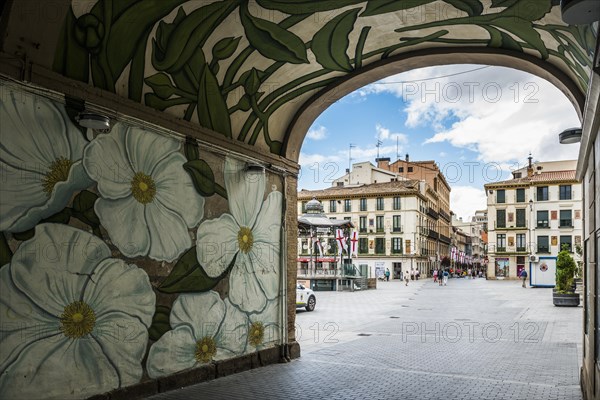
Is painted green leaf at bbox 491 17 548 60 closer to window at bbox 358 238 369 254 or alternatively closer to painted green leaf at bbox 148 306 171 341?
painted green leaf at bbox 148 306 171 341

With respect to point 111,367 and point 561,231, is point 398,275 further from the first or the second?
point 111,367

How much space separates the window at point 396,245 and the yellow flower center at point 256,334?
5676 cm

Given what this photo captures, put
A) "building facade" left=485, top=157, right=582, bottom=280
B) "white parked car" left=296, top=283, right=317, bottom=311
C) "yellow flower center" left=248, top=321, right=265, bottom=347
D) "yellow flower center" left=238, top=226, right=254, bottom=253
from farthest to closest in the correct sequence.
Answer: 1. "building facade" left=485, top=157, right=582, bottom=280
2. "white parked car" left=296, top=283, right=317, bottom=311
3. "yellow flower center" left=248, top=321, right=265, bottom=347
4. "yellow flower center" left=238, top=226, right=254, bottom=253

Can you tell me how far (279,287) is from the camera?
32.2ft

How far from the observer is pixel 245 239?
355 inches

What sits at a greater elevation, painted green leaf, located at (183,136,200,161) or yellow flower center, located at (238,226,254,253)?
painted green leaf, located at (183,136,200,161)

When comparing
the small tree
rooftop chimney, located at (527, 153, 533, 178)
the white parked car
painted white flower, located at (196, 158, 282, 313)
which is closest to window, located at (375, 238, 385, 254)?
rooftop chimney, located at (527, 153, 533, 178)

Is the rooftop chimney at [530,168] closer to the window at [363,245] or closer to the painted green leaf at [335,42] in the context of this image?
the window at [363,245]

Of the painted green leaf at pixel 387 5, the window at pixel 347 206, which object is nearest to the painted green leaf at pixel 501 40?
the painted green leaf at pixel 387 5

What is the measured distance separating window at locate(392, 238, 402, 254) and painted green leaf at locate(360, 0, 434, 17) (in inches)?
2320

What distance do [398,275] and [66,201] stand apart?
59925 millimetres

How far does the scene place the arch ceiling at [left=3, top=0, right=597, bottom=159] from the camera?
5.94m

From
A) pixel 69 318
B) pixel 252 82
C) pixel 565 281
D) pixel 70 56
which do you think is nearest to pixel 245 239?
pixel 252 82

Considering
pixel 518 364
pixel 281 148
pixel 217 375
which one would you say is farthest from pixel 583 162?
pixel 217 375
